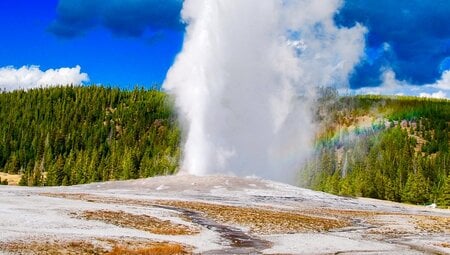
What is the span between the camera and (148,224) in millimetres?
42938

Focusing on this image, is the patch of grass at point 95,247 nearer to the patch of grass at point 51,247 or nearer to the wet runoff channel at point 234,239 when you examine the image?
the patch of grass at point 51,247

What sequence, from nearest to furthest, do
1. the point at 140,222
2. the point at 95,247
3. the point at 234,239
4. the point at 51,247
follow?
1. the point at 51,247
2. the point at 95,247
3. the point at 234,239
4. the point at 140,222

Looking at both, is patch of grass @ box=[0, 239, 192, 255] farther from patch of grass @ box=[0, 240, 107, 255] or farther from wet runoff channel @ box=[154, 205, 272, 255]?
wet runoff channel @ box=[154, 205, 272, 255]

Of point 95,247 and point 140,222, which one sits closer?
point 95,247

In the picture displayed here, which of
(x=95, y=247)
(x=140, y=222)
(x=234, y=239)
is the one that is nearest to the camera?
(x=95, y=247)

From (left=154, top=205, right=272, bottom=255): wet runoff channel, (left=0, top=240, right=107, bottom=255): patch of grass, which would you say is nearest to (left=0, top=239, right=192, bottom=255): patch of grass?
(left=0, top=240, right=107, bottom=255): patch of grass

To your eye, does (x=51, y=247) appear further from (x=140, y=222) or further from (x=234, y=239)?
(x=140, y=222)

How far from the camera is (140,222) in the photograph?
43250 millimetres

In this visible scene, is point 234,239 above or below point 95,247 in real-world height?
above

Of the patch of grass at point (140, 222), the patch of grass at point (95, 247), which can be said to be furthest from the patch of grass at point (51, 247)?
the patch of grass at point (140, 222)

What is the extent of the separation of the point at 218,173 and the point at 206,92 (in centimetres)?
1865

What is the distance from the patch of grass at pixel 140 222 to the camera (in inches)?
1594

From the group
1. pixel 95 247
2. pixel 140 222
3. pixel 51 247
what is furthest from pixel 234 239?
pixel 51 247

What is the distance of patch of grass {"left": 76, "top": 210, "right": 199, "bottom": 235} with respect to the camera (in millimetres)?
40481
